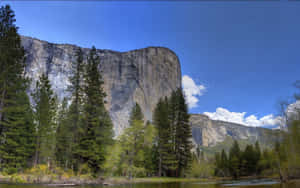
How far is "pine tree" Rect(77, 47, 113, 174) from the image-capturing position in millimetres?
25219

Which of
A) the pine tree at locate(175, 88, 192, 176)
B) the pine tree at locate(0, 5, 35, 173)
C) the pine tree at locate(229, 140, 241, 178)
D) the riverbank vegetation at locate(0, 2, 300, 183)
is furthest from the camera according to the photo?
Answer: the pine tree at locate(229, 140, 241, 178)

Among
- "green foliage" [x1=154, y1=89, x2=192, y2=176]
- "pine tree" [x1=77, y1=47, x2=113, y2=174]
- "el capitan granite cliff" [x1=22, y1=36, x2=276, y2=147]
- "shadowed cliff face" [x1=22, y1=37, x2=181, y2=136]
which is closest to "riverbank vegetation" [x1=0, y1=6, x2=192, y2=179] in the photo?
"pine tree" [x1=77, y1=47, x2=113, y2=174]

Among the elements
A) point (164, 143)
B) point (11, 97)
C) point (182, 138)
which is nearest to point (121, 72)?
point (182, 138)

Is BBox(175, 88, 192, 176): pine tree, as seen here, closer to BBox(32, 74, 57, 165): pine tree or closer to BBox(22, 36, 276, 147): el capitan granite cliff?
BBox(32, 74, 57, 165): pine tree

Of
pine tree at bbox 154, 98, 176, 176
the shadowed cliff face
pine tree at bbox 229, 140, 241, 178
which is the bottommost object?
pine tree at bbox 229, 140, 241, 178

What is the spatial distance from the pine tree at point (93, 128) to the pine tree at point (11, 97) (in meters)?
6.45

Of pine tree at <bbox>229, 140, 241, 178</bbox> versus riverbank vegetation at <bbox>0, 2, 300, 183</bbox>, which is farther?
pine tree at <bbox>229, 140, 241, 178</bbox>

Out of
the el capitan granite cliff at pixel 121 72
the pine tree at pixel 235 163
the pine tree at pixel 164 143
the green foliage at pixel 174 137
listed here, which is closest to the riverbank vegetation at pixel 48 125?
the pine tree at pixel 164 143

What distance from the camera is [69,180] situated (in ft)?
69.7

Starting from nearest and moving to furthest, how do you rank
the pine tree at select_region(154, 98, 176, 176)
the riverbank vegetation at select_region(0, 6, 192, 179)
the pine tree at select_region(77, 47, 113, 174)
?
the riverbank vegetation at select_region(0, 6, 192, 179)
the pine tree at select_region(77, 47, 113, 174)
the pine tree at select_region(154, 98, 176, 176)

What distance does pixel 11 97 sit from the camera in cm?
2359

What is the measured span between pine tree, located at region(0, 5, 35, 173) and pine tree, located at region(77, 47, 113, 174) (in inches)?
254

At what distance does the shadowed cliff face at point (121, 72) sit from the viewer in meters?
84.8

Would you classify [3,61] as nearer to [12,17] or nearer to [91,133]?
[12,17]
